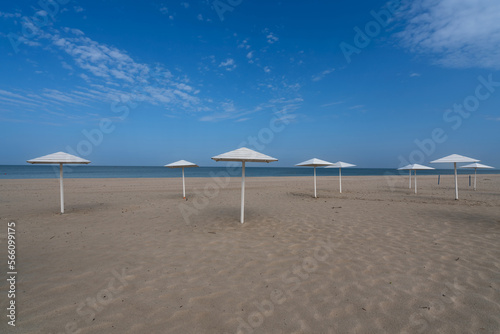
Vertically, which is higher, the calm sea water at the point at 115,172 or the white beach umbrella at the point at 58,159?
the white beach umbrella at the point at 58,159

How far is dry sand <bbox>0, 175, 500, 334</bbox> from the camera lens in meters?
2.75

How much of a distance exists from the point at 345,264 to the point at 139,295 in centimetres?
341

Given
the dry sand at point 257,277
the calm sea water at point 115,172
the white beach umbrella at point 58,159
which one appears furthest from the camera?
the calm sea water at point 115,172

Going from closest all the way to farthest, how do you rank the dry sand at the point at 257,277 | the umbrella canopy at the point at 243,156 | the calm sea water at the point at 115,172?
the dry sand at the point at 257,277
the umbrella canopy at the point at 243,156
the calm sea water at the point at 115,172

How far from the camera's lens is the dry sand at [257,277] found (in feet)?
9.02

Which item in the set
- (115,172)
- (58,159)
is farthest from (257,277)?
(115,172)

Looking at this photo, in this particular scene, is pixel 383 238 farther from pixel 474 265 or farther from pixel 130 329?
pixel 130 329

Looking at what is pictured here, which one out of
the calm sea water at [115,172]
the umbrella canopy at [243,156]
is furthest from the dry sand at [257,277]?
the calm sea water at [115,172]

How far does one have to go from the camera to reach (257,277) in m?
3.79

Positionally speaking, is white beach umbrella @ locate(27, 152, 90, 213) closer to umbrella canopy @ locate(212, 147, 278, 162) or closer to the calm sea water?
umbrella canopy @ locate(212, 147, 278, 162)

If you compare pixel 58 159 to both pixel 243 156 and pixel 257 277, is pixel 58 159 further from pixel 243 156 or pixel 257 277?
pixel 257 277

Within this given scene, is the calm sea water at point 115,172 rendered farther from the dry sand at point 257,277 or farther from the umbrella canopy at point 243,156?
the umbrella canopy at point 243,156

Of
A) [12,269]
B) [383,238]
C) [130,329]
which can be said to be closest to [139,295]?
[130,329]

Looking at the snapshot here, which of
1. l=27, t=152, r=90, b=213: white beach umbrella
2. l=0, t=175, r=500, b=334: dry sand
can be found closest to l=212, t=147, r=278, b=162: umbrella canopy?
l=0, t=175, r=500, b=334: dry sand
